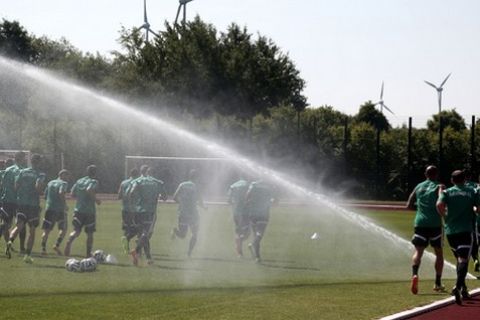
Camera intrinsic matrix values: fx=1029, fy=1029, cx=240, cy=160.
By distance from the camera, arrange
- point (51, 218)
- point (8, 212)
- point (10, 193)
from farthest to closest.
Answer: point (51, 218), point (8, 212), point (10, 193)

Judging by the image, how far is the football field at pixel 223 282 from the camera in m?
14.1

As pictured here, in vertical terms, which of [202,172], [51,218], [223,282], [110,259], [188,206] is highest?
[202,172]

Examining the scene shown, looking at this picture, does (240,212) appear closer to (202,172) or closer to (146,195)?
(146,195)

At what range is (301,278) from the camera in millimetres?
19109

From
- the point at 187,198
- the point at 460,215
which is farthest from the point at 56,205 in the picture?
the point at 460,215

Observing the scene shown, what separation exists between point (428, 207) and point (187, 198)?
7.61 metres

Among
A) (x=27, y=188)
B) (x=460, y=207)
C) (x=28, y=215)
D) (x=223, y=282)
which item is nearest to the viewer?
(x=460, y=207)

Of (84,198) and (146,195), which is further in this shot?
(84,198)

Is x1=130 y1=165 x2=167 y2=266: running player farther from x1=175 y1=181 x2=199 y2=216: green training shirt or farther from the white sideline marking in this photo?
the white sideline marking

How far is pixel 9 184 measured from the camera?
74.4 ft

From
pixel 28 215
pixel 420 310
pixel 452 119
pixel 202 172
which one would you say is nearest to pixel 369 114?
pixel 452 119

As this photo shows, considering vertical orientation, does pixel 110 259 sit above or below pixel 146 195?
below

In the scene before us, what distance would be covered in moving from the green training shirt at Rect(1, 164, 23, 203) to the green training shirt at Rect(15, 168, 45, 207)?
0.24 metres

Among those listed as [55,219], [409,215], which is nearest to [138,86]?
[409,215]
